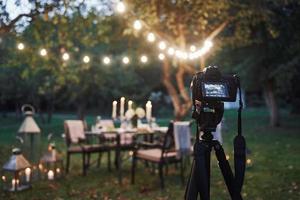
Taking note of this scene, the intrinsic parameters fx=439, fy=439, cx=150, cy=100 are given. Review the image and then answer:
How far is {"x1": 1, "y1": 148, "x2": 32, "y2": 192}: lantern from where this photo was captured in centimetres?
630

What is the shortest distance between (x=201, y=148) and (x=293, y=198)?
302 cm

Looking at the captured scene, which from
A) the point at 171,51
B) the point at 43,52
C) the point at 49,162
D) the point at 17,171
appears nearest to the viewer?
the point at 17,171

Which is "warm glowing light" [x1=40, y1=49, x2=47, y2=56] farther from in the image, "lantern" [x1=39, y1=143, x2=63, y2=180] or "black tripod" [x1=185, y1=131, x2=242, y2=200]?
"black tripod" [x1=185, y1=131, x2=242, y2=200]

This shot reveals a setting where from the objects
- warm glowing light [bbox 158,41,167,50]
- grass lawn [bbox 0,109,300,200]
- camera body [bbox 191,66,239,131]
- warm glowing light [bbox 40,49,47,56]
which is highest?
warm glowing light [bbox 158,41,167,50]

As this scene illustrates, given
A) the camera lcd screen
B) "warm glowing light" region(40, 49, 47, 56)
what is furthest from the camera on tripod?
"warm glowing light" region(40, 49, 47, 56)

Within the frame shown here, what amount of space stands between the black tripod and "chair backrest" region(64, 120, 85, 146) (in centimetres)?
489

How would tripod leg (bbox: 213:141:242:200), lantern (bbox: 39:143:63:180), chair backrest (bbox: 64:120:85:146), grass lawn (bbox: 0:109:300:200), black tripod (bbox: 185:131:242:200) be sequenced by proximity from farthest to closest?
chair backrest (bbox: 64:120:85:146), lantern (bbox: 39:143:63:180), grass lawn (bbox: 0:109:300:200), tripod leg (bbox: 213:141:242:200), black tripod (bbox: 185:131:242:200)

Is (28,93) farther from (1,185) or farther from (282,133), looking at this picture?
(1,185)

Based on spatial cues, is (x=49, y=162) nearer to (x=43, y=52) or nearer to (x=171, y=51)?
(x=43, y=52)

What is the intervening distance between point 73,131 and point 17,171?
2.17m

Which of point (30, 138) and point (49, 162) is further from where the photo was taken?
point (49, 162)

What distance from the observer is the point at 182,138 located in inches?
272

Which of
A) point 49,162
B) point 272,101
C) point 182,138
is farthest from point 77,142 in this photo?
point 272,101

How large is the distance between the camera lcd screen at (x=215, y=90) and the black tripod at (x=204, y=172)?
349 mm
